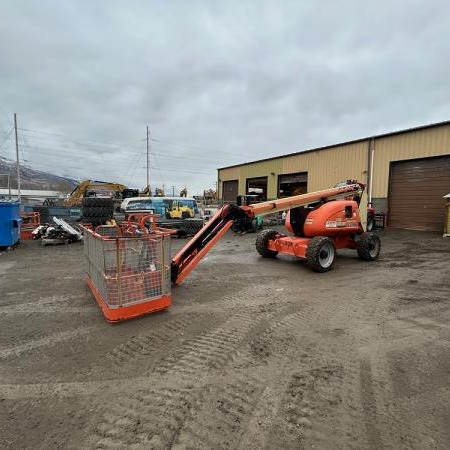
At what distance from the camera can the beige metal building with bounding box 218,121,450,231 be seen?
48.1 ft

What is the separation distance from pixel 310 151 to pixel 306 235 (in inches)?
583

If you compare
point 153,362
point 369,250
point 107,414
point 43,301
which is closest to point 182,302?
point 153,362

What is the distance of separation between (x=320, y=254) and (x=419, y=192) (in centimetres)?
1101

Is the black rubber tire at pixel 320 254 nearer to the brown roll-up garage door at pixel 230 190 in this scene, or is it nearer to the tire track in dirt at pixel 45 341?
the tire track in dirt at pixel 45 341

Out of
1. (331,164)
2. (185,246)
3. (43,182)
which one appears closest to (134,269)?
(185,246)

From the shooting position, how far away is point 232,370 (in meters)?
3.20

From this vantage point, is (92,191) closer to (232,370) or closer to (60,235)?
(60,235)

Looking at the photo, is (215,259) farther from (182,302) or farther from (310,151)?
(310,151)

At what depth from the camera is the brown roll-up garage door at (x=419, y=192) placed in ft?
48.0

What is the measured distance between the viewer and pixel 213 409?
2.61 m

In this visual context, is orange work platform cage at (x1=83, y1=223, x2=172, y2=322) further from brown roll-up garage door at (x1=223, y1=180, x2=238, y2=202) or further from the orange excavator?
brown roll-up garage door at (x1=223, y1=180, x2=238, y2=202)

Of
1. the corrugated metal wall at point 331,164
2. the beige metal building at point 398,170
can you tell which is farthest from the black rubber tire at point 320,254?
the corrugated metal wall at point 331,164

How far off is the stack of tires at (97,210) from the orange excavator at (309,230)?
7.58m

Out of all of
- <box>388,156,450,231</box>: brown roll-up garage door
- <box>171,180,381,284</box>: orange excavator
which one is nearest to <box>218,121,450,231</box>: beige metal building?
<box>388,156,450,231</box>: brown roll-up garage door
